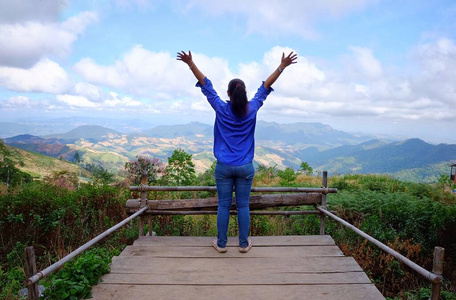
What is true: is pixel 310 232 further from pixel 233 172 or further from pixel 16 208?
pixel 16 208

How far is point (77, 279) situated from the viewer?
2.96 m

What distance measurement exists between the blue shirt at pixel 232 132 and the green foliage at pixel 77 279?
1.81 m

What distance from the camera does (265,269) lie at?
3.58 meters

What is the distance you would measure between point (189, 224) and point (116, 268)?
10.7 ft

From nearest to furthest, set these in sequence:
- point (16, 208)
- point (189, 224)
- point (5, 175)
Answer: point (16, 208), point (189, 224), point (5, 175)

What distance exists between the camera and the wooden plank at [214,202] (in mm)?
4969

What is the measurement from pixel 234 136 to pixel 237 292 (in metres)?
1.80

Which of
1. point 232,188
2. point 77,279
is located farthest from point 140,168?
point 77,279

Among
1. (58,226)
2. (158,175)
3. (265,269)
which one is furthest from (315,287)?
(158,175)

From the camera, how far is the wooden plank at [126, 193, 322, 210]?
196 inches

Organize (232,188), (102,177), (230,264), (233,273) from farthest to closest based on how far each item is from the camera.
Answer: (102,177) → (232,188) → (230,264) → (233,273)

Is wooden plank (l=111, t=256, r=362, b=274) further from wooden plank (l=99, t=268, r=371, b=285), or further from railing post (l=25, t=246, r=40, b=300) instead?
railing post (l=25, t=246, r=40, b=300)

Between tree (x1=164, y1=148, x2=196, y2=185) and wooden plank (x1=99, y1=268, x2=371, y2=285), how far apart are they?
5249 millimetres

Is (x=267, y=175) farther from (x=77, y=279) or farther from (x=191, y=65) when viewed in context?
(x=77, y=279)
